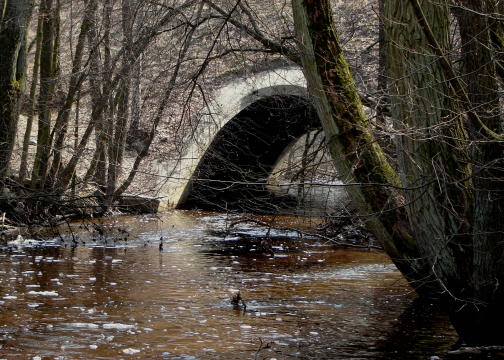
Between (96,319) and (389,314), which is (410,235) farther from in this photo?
(96,319)

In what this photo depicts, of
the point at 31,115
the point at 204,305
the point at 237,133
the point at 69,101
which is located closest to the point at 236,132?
the point at 237,133

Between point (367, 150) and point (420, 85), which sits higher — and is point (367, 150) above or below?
below

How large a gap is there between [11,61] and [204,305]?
817 centimetres

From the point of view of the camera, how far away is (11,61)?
49.3 feet

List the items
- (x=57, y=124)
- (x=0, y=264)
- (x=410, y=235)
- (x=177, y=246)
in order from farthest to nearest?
(x=57, y=124), (x=177, y=246), (x=0, y=264), (x=410, y=235)

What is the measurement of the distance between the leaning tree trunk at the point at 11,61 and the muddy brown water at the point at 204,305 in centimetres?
262

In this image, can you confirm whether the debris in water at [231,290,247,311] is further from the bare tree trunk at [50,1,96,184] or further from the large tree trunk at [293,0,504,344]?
the bare tree trunk at [50,1,96,184]

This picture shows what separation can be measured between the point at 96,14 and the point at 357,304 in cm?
978

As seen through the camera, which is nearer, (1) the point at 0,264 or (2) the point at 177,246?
(1) the point at 0,264

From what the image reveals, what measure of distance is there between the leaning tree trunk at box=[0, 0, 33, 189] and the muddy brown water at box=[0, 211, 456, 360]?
8.61 feet

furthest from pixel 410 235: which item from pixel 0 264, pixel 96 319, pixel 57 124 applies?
pixel 57 124

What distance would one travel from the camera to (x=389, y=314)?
891cm

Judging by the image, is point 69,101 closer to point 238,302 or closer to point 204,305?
point 204,305

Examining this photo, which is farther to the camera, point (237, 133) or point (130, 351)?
point (237, 133)
